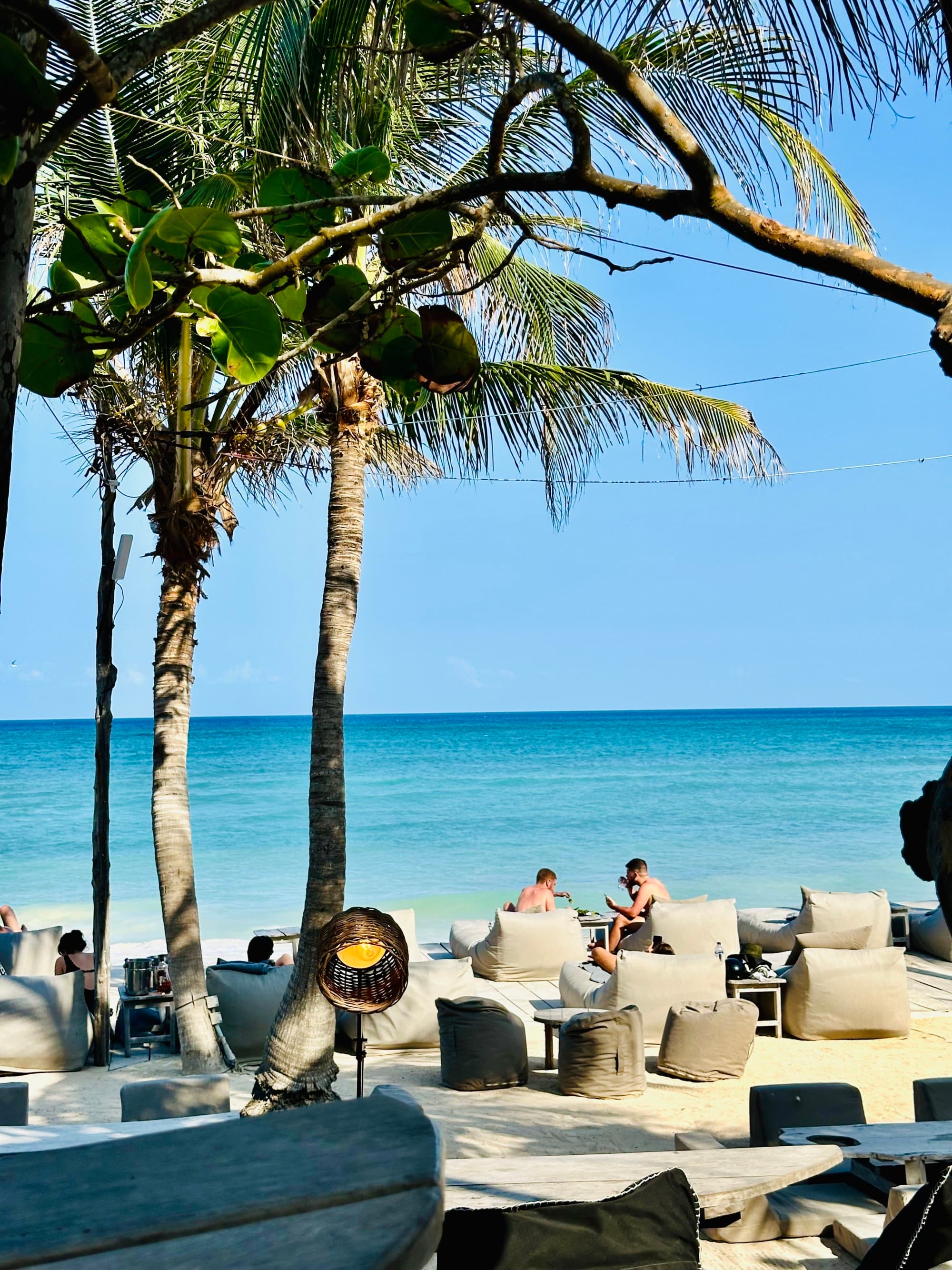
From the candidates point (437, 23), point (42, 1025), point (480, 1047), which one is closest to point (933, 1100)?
point (480, 1047)

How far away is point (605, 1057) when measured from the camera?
7008 mm

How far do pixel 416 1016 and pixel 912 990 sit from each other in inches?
175

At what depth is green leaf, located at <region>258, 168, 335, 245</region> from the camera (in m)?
1.97

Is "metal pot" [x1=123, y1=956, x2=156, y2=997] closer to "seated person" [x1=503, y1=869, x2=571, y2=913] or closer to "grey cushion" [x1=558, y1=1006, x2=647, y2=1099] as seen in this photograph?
"seated person" [x1=503, y1=869, x2=571, y2=913]

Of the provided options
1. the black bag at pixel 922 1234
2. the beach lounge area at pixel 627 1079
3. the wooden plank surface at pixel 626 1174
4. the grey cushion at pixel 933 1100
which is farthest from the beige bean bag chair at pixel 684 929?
the black bag at pixel 922 1234

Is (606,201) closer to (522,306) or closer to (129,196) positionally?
(129,196)

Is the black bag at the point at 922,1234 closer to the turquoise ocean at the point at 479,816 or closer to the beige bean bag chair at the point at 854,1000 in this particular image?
the beige bean bag chair at the point at 854,1000

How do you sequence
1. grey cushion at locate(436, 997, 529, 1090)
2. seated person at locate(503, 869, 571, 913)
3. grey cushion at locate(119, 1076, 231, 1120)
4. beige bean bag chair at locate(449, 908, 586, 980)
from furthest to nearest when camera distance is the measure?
1. seated person at locate(503, 869, 571, 913)
2. beige bean bag chair at locate(449, 908, 586, 980)
3. grey cushion at locate(436, 997, 529, 1090)
4. grey cushion at locate(119, 1076, 231, 1120)

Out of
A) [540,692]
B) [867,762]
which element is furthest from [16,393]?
[540,692]

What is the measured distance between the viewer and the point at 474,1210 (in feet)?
10.1

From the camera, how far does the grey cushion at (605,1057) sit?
7.02 m

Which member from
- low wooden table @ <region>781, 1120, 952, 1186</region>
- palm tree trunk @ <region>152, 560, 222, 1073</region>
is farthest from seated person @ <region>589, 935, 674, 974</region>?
low wooden table @ <region>781, 1120, 952, 1186</region>

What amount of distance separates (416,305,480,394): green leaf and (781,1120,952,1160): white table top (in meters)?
3.46

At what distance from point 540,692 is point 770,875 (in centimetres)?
7643
